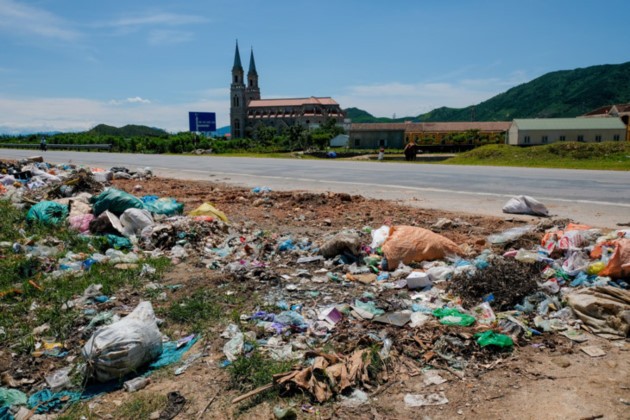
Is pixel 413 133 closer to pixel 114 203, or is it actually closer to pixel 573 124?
pixel 573 124

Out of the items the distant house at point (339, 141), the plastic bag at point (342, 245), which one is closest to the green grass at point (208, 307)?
the plastic bag at point (342, 245)

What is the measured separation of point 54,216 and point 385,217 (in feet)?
17.3

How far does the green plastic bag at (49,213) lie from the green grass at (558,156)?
1780 cm

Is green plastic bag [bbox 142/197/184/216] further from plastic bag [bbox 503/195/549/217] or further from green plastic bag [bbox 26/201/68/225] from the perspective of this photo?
plastic bag [bbox 503/195/549/217]

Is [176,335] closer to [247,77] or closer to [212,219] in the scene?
[212,219]

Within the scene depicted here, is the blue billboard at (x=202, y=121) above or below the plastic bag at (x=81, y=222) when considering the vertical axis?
above

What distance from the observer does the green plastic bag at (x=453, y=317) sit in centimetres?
341

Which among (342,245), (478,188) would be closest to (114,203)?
(342,245)

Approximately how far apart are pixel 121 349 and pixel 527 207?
6.32 m

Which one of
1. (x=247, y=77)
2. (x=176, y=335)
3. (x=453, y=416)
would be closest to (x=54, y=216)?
(x=176, y=335)

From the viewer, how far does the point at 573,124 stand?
73.5 meters

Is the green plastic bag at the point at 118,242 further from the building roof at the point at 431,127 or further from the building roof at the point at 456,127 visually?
the building roof at the point at 456,127

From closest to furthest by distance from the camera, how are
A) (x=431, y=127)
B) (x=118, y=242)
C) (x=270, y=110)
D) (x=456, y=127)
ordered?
1. (x=118, y=242)
2. (x=456, y=127)
3. (x=431, y=127)
4. (x=270, y=110)

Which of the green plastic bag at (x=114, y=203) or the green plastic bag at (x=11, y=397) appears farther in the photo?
the green plastic bag at (x=114, y=203)
